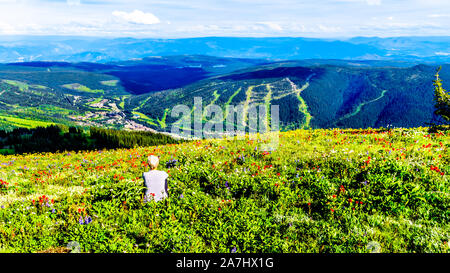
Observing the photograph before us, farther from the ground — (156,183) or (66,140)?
(156,183)

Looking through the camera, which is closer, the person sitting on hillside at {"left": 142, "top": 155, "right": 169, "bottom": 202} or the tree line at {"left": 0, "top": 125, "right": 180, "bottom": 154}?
the person sitting on hillside at {"left": 142, "top": 155, "right": 169, "bottom": 202}

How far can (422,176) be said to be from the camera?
831 cm

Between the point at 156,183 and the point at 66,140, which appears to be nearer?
the point at 156,183

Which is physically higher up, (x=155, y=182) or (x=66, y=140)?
(x=155, y=182)

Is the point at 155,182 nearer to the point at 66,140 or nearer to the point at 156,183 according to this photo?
the point at 156,183

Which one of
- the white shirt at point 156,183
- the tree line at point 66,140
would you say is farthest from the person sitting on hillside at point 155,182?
the tree line at point 66,140

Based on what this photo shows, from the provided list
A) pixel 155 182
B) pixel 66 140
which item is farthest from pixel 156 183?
pixel 66 140

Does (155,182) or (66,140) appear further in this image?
(66,140)

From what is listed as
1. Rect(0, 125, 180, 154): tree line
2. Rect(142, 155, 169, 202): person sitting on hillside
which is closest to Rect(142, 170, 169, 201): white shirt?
Rect(142, 155, 169, 202): person sitting on hillside

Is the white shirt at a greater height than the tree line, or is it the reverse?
the white shirt

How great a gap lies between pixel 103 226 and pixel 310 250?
5.31m

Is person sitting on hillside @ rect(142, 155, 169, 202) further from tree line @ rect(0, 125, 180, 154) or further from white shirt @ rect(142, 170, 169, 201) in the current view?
tree line @ rect(0, 125, 180, 154)
